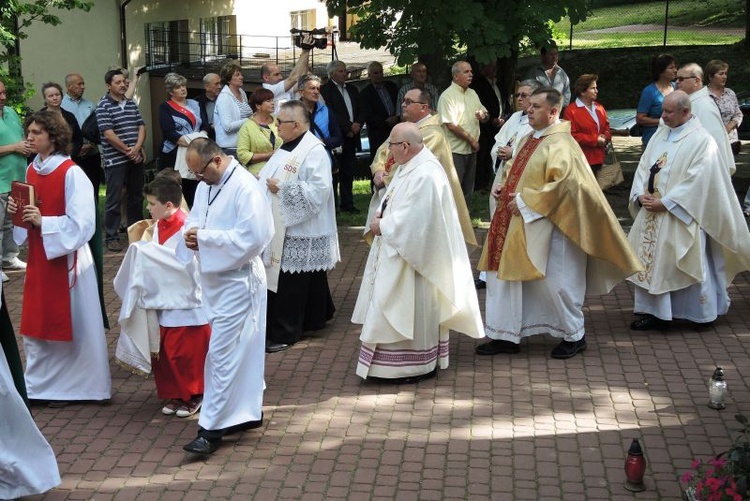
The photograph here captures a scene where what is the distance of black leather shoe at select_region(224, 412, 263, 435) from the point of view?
699cm

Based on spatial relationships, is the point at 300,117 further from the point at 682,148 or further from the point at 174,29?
the point at 174,29

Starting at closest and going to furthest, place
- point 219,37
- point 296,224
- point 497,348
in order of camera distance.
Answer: point 497,348, point 296,224, point 219,37

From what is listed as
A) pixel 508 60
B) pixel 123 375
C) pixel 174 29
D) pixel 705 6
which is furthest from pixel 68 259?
pixel 705 6

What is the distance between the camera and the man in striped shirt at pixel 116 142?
12.2 meters

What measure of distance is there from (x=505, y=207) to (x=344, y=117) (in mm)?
5638

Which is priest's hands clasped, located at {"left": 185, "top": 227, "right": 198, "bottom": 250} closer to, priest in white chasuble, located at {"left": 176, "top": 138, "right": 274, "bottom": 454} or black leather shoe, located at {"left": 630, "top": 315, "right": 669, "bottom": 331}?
priest in white chasuble, located at {"left": 176, "top": 138, "right": 274, "bottom": 454}

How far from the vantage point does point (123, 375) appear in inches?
332

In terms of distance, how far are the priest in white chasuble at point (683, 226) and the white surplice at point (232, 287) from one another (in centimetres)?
362

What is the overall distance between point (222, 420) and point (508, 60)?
1023cm

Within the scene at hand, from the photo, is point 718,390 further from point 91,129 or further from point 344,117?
point 91,129

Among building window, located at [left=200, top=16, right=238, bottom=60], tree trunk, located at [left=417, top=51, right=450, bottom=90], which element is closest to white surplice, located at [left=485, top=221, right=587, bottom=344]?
tree trunk, located at [left=417, top=51, right=450, bottom=90]

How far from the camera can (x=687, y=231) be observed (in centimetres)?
892

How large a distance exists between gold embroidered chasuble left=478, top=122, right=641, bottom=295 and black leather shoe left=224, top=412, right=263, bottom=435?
7.42 feet

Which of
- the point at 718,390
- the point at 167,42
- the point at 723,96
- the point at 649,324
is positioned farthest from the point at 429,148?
the point at 167,42
